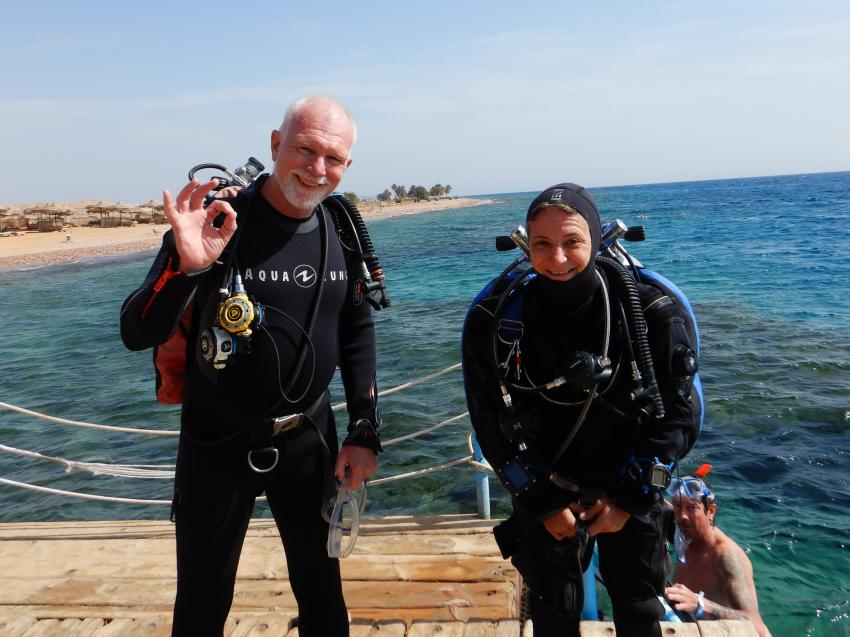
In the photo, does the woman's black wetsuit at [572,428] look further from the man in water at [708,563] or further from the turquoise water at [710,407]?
the turquoise water at [710,407]

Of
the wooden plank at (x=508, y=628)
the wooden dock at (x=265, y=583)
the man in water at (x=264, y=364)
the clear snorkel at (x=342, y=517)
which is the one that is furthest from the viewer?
the wooden dock at (x=265, y=583)

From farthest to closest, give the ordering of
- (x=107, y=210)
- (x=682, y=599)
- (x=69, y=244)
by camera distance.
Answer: (x=107, y=210) → (x=69, y=244) → (x=682, y=599)

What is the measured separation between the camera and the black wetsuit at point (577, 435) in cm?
236

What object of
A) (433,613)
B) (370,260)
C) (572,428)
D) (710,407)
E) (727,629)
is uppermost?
(370,260)

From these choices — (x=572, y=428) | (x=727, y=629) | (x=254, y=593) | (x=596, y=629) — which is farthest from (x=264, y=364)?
(x=727, y=629)

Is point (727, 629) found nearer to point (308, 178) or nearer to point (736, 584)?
point (736, 584)

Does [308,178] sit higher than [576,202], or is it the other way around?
[308,178]

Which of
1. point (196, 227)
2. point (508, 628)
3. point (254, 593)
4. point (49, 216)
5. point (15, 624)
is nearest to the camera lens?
point (196, 227)

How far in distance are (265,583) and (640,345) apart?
8.47 feet

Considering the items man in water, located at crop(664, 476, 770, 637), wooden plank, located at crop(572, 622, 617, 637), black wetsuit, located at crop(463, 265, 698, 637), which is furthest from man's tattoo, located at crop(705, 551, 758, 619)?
black wetsuit, located at crop(463, 265, 698, 637)

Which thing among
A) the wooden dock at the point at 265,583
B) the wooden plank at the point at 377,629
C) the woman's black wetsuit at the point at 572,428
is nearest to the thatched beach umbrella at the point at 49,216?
the wooden dock at the point at 265,583

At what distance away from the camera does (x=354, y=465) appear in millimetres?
2486

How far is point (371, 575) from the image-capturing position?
3807mm

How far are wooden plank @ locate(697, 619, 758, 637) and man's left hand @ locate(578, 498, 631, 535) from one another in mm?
669
